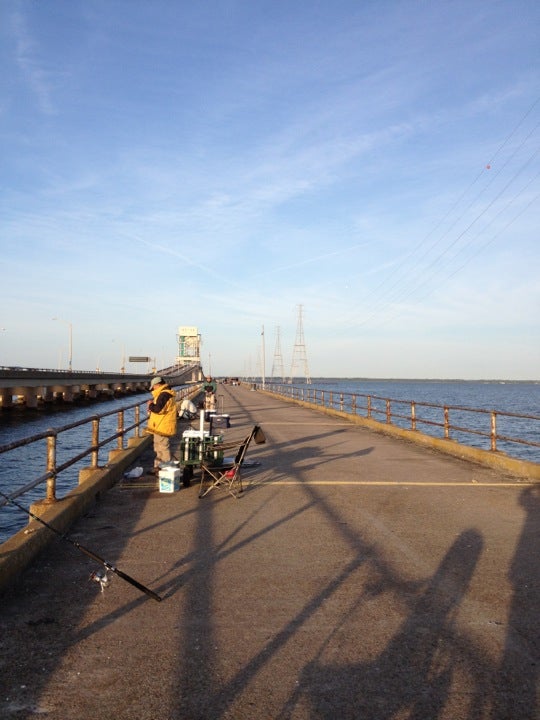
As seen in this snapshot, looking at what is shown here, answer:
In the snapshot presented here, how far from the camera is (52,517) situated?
6.66 m

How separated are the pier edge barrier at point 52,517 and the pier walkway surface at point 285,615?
0.15 m

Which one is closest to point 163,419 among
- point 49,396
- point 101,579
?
point 101,579

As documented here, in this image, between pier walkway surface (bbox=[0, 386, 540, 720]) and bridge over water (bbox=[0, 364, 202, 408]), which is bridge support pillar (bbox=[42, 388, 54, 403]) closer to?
bridge over water (bbox=[0, 364, 202, 408])

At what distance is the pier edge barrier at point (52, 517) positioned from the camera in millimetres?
5311

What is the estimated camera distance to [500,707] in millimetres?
3318

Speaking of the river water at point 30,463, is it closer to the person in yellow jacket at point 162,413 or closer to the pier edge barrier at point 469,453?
the person in yellow jacket at point 162,413

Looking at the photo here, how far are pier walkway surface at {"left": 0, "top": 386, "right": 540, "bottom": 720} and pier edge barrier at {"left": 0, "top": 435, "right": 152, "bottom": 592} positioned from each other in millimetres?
151

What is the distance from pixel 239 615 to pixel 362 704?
1451 mm

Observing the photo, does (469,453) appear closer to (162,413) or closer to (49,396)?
(162,413)

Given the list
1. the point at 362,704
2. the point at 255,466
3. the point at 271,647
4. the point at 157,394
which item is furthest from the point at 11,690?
the point at 255,466

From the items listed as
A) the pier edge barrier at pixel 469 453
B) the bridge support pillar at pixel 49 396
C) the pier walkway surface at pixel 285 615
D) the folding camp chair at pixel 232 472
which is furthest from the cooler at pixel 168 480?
the bridge support pillar at pixel 49 396

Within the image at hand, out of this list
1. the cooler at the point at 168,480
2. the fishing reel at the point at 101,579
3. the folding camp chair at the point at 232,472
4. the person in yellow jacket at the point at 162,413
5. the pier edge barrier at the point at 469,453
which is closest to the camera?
the fishing reel at the point at 101,579

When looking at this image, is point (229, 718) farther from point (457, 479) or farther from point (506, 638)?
point (457, 479)

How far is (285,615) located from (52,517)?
3.29 metres
